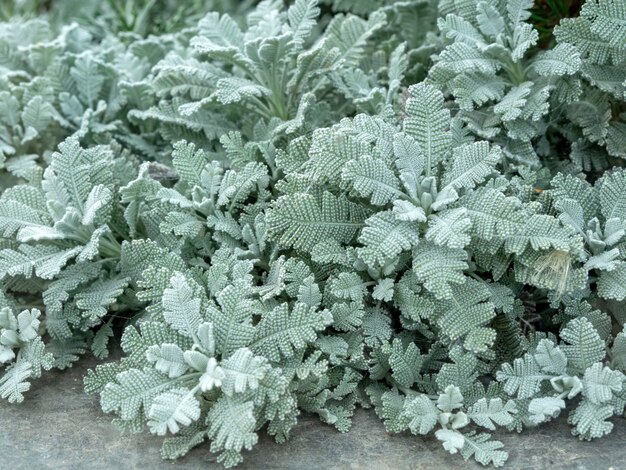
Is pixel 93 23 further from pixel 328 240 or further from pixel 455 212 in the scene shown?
pixel 455 212

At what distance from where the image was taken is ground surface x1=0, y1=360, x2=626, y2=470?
1921mm

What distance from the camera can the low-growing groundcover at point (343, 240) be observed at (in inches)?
76.7

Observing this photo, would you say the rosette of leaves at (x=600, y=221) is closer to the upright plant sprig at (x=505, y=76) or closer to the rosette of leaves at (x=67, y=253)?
the upright plant sprig at (x=505, y=76)

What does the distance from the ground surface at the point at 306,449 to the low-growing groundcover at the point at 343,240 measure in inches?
1.8

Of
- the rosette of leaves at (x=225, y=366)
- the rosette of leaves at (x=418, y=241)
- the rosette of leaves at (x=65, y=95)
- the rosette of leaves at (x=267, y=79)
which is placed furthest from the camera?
the rosette of leaves at (x=65, y=95)

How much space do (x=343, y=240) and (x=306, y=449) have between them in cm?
58

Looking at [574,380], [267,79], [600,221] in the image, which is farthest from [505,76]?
[574,380]

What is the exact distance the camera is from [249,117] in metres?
2.65

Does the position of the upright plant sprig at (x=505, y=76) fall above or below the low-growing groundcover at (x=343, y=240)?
above

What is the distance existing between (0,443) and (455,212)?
136 cm

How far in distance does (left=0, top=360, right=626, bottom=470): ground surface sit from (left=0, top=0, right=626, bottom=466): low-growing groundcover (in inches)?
1.8

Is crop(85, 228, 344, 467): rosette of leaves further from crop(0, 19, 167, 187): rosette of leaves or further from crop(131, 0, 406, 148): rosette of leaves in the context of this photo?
crop(0, 19, 167, 187): rosette of leaves

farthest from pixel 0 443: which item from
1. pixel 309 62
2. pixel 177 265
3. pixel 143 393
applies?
pixel 309 62

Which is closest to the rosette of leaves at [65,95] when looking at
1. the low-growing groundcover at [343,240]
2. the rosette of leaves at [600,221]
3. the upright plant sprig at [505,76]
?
the low-growing groundcover at [343,240]
